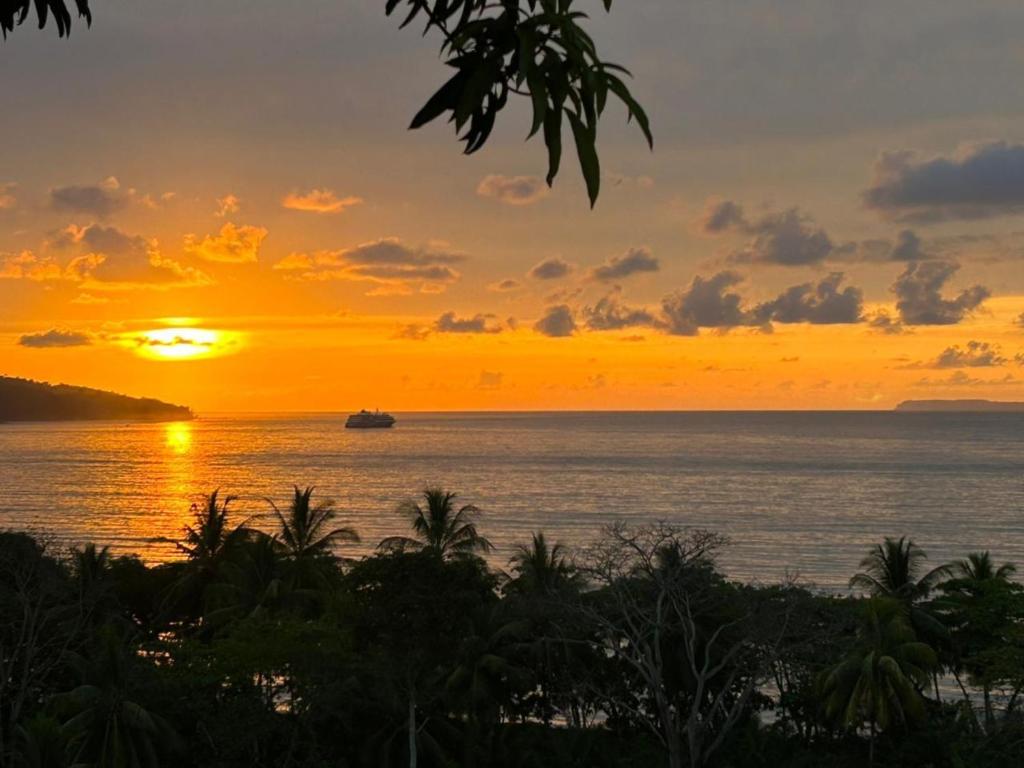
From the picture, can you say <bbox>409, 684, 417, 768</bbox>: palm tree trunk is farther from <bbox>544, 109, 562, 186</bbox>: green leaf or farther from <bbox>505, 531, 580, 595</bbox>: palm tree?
<bbox>544, 109, 562, 186</bbox>: green leaf

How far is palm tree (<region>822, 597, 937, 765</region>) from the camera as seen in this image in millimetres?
32531

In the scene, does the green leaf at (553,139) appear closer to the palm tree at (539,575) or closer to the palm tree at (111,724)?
the palm tree at (111,724)

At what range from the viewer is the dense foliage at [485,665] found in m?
27.8

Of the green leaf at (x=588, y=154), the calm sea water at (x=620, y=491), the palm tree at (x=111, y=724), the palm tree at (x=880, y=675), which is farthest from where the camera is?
the calm sea water at (x=620, y=491)

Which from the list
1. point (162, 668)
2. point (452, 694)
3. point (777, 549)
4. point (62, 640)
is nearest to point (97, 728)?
point (162, 668)

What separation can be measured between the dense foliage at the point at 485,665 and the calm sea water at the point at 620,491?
29150 mm

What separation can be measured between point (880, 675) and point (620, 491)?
3375 inches

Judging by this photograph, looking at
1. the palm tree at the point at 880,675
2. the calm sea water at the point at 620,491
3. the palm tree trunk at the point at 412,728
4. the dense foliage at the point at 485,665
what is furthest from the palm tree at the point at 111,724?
Result: the calm sea water at the point at 620,491

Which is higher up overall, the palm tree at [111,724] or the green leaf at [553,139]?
the green leaf at [553,139]

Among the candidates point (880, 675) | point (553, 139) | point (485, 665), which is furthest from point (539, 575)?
point (553, 139)

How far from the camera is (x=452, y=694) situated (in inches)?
1288

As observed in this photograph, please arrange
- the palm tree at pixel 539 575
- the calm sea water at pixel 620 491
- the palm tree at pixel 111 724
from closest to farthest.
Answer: the palm tree at pixel 111 724, the palm tree at pixel 539 575, the calm sea water at pixel 620 491

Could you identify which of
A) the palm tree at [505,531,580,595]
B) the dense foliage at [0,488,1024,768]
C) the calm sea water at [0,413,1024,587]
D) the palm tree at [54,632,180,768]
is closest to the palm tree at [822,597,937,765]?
the dense foliage at [0,488,1024,768]

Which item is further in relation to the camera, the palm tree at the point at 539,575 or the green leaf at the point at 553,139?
the palm tree at the point at 539,575
